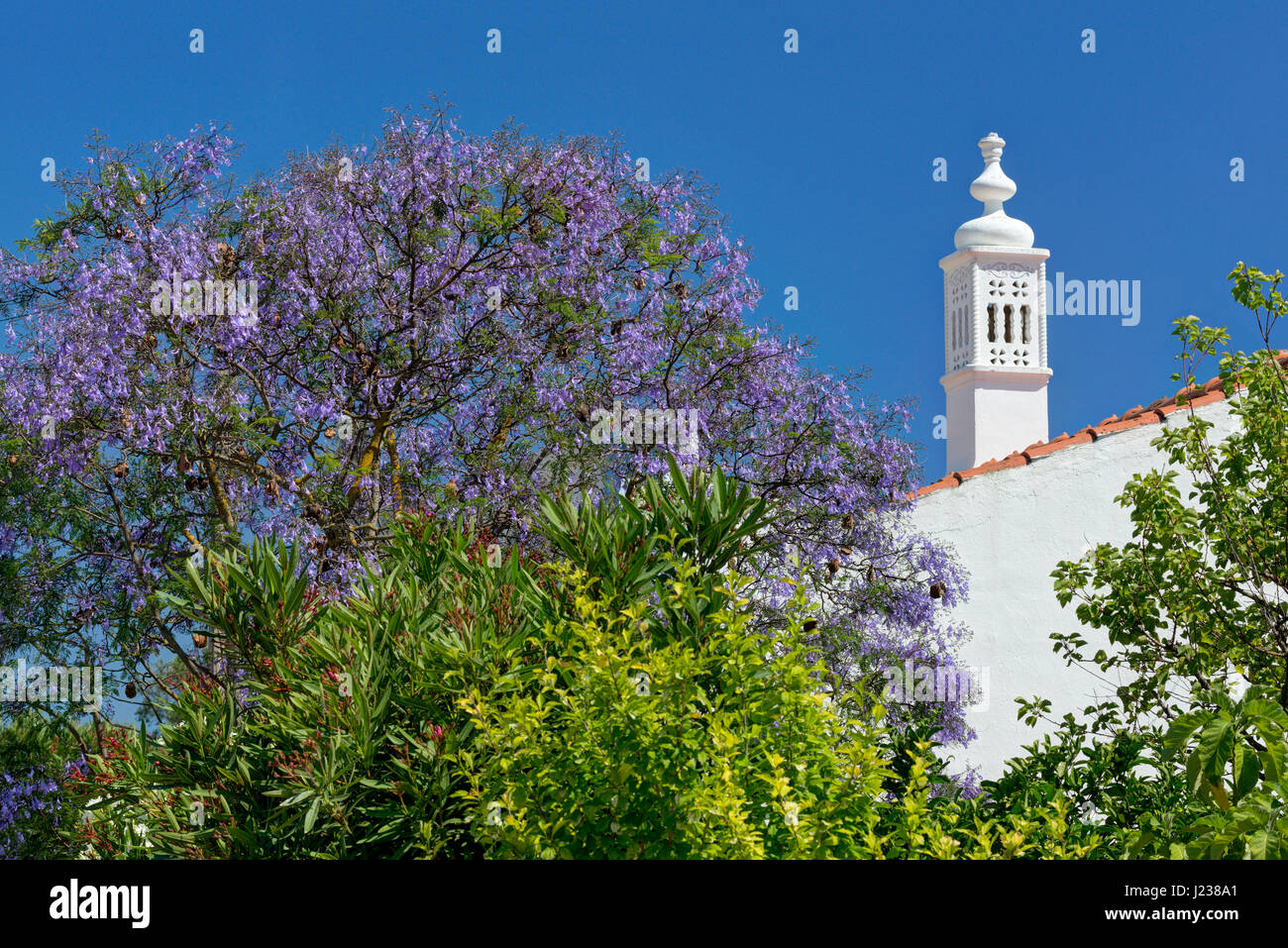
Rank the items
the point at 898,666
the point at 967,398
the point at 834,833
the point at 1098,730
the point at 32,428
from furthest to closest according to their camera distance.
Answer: the point at 967,398 < the point at 898,666 < the point at 32,428 < the point at 1098,730 < the point at 834,833

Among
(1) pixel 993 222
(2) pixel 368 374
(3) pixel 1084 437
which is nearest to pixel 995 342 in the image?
(1) pixel 993 222

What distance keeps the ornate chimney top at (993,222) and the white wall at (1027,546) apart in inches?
432

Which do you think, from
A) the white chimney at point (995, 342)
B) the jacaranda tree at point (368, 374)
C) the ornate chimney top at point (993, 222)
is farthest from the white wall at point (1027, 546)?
the ornate chimney top at point (993, 222)

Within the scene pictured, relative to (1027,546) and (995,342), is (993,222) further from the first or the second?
(1027,546)

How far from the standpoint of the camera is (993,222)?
90.0 feet

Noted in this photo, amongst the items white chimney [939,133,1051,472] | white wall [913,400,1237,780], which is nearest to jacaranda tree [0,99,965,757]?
white wall [913,400,1237,780]

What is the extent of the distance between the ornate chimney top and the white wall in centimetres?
1097

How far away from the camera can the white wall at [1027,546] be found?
1653 centimetres

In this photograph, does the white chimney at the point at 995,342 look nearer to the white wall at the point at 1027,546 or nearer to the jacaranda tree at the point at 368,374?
the white wall at the point at 1027,546
